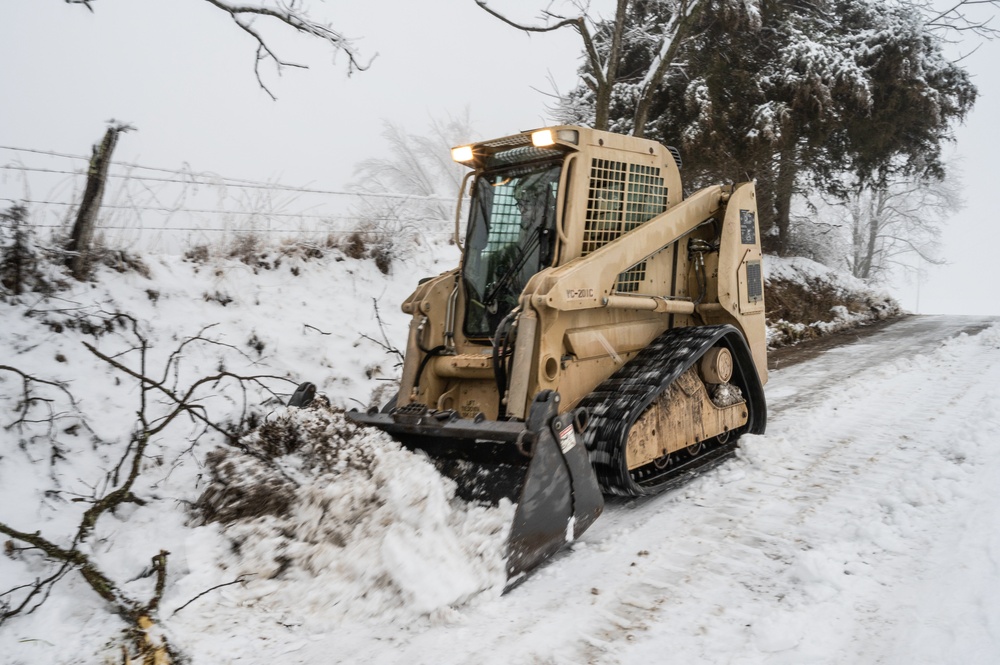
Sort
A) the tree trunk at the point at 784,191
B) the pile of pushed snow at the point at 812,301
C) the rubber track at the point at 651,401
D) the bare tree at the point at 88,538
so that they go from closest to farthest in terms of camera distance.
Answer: the bare tree at the point at 88,538 → the rubber track at the point at 651,401 → the pile of pushed snow at the point at 812,301 → the tree trunk at the point at 784,191

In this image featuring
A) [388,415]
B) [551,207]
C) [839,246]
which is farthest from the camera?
[839,246]

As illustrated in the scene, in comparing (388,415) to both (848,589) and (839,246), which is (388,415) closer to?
(848,589)

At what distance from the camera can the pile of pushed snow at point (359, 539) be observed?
3086 mm

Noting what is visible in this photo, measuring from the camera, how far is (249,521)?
12.5 feet

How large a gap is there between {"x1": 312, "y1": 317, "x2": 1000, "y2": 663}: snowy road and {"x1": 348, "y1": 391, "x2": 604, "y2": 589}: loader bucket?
0.66ft

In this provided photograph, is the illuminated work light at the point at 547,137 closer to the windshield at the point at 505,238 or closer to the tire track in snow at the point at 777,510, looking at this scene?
the windshield at the point at 505,238

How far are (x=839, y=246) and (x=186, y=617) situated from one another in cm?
3019

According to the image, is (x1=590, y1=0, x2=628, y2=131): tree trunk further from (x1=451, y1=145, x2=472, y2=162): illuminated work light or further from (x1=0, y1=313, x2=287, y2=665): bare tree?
(x1=0, y1=313, x2=287, y2=665): bare tree

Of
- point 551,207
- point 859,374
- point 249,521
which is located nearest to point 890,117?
point 859,374

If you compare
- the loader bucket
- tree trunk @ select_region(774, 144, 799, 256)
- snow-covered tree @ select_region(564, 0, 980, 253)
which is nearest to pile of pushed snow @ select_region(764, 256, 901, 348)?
tree trunk @ select_region(774, 144, 799, 256)

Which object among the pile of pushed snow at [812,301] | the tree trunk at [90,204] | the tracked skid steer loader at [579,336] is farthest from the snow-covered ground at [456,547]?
the pile of pushed snow at [812,301]

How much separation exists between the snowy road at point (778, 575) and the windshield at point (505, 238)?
1593mm

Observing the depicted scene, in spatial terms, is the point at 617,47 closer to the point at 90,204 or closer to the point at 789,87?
the point at 789,87

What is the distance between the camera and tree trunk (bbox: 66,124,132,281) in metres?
6.21
